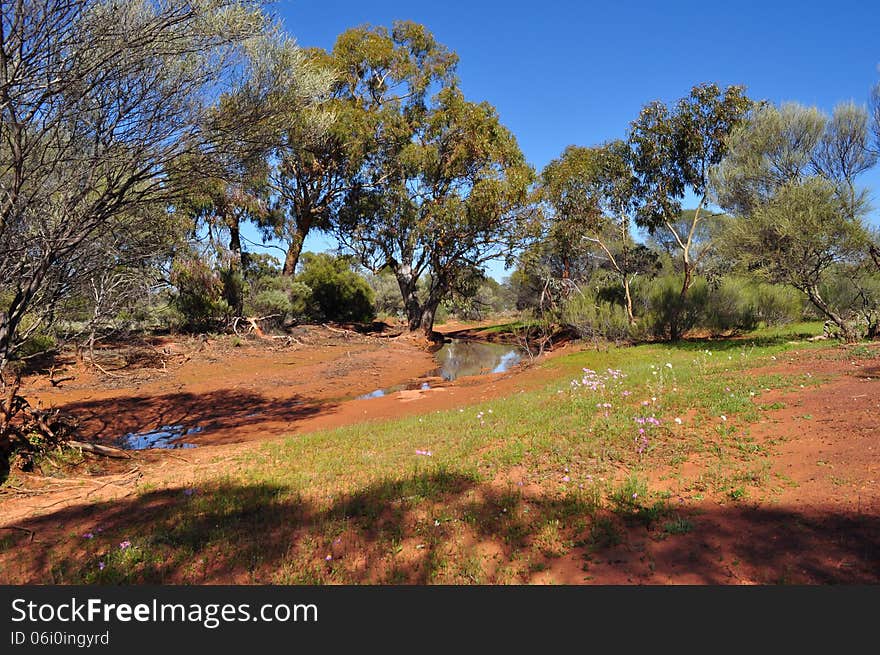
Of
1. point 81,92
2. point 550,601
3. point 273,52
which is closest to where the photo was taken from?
point 550,601

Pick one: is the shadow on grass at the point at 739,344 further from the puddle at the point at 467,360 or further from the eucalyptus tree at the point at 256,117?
the eucalyptus tree at the point at 256,117

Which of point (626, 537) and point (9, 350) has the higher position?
point (9, 350)

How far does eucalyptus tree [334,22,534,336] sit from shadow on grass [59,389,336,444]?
16375 mm

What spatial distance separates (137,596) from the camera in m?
2.95

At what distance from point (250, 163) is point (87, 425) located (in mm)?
7313

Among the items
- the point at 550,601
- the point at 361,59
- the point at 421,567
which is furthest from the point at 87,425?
the point at 361,59

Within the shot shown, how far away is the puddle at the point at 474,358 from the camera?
20406 mm

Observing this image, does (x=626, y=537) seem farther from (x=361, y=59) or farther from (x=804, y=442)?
(x=361, y=59)

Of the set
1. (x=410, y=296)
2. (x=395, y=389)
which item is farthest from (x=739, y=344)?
(x=410, y=296)

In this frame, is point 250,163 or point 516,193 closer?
point 250,163

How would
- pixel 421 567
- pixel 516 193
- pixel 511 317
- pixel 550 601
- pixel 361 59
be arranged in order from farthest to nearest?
pixel 511 317, pixel 361 59, pixel 516 193, pixel 421 567, pixel 550 601

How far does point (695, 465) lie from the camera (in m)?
5.01

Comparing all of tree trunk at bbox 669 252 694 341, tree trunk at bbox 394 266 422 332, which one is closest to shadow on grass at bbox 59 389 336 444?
tree trunk at bbox 669 252 694 341

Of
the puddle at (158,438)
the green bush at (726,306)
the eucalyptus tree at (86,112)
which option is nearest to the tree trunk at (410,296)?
the green bush at (726,306)
